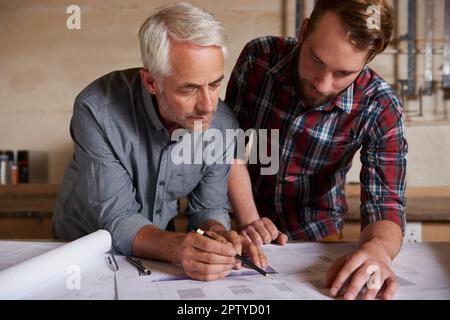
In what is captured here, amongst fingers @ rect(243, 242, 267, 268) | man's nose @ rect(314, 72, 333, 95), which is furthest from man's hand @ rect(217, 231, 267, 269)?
man's nose @ rect(314, 72, 333, 95)

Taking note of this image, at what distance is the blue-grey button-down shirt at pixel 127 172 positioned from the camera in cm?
124

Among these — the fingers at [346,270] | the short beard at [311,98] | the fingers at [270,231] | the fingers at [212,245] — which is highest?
the short beard at [311,98]

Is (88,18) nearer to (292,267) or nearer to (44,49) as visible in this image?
(44,49)

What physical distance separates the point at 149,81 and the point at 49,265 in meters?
0.56

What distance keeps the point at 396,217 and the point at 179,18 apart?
31.6 inches

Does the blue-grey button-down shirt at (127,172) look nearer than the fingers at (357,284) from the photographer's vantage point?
No

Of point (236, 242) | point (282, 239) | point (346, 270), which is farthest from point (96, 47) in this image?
point (346, 270)

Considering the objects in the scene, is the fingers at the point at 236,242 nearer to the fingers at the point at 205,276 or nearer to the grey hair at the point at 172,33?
the fingers at the point at 205,276

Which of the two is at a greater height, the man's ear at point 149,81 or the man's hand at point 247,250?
the man's ear at point 149,81

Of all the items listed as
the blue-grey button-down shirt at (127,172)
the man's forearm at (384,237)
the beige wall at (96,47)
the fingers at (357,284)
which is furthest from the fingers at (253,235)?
the beige wall at (96,47)

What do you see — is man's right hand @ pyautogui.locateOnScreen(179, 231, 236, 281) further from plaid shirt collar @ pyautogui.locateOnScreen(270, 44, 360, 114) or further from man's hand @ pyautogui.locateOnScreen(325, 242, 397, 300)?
plaid shirt collar @ pyautogui.locateOnScreen(270, 44, 360, 114)

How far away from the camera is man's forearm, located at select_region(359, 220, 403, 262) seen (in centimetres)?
116

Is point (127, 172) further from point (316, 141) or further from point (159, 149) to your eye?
point (316, 141)

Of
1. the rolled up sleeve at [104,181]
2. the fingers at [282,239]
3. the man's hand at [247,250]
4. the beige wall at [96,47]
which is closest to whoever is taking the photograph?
the man's hand at [247,250]
